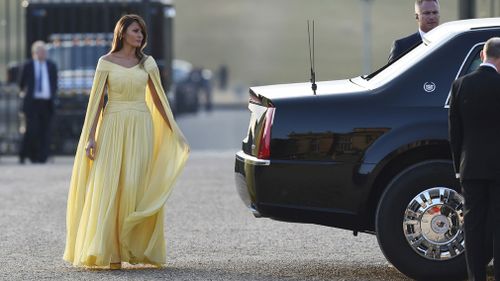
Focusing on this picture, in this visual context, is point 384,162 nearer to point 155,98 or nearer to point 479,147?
point 479,147

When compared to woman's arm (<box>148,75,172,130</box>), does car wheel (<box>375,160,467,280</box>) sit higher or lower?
lower

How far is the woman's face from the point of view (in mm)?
9203

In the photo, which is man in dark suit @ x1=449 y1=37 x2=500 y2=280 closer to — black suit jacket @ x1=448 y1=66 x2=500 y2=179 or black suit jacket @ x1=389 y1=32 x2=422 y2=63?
black suit jacket @ x1=448 y1=66 x2=500 y2=179

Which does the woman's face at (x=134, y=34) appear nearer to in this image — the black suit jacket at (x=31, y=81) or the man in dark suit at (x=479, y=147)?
the man in dark suit at (x=479, y=147)

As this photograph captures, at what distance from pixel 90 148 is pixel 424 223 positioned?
2.21 meters

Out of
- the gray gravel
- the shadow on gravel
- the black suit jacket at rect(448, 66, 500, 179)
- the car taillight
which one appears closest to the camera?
the black suit jacket at rect(448, 66, 500, 179)

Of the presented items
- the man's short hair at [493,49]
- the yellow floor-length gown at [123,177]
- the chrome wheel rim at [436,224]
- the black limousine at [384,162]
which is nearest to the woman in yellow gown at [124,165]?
the yellow floor-length gown at [123,177]

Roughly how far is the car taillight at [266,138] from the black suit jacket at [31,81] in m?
10.6

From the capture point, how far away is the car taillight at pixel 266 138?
839cm

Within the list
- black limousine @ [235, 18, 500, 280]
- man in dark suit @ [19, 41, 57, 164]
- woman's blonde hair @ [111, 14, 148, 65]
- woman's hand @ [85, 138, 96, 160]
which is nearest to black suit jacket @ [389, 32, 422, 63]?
black limousine @ [235, 18, 500, 280]

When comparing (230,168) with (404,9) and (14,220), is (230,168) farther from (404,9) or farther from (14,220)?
(404,9)

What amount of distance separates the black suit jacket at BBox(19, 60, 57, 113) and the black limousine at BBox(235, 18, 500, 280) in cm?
1051

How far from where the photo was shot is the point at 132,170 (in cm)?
902

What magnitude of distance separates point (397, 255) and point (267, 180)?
861 mm
